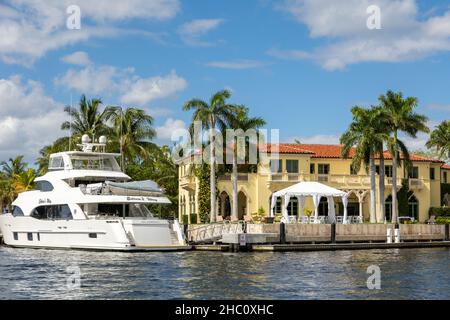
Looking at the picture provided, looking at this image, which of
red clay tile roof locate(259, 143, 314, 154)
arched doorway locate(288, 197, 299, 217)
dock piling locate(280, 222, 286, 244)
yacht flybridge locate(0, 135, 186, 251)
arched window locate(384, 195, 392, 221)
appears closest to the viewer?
yacht flybridge locate(0, 135, 186, 251)

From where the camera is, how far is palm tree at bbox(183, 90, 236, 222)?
58000 mm

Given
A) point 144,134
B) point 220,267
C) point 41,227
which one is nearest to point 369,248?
point 220,267

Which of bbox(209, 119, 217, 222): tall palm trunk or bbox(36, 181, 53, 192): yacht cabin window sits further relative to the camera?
bbox(209, 119, 217, 222): tall palm trunk

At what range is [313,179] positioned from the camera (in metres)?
Answer: 68.5

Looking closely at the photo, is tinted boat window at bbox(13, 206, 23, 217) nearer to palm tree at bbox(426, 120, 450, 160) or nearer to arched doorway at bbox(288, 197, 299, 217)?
arched doorway at bbox(288, 197, 299, 217)

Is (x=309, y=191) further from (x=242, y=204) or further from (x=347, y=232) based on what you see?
(x=242, y=204)

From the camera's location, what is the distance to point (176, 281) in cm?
2827

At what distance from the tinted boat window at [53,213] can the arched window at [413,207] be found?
127 ft

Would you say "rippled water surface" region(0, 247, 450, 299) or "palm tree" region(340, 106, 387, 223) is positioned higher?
"palm tree" region(340, 106, 387, 223)

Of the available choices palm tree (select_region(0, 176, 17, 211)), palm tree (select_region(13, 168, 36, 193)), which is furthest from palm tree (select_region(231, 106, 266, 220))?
palm tree (select_region(0, 176, 17, 211))

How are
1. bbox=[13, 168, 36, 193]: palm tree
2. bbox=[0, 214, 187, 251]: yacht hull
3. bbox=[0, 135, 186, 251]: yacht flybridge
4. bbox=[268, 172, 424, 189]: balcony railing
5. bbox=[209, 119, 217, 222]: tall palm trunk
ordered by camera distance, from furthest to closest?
bbox=[13, 168, 36, 193]: palm tree < bbox=[268, 172, 424, 189]: balcony railing < bbox=[209, 119, 217, 222]: tall palm trunk < bbox=[0, 135, 186, 251]: yacht flybridge < bbox=[0, 214, 187, 251]: yacht hull

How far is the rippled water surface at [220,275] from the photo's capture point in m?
25.1

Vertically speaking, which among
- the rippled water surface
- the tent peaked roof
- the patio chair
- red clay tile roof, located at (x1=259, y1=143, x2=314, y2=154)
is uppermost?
red clay tile roof, located at (x1=259, y1=143, x2=314, y2=154)

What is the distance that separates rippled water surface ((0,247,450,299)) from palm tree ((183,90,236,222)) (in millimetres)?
15773
